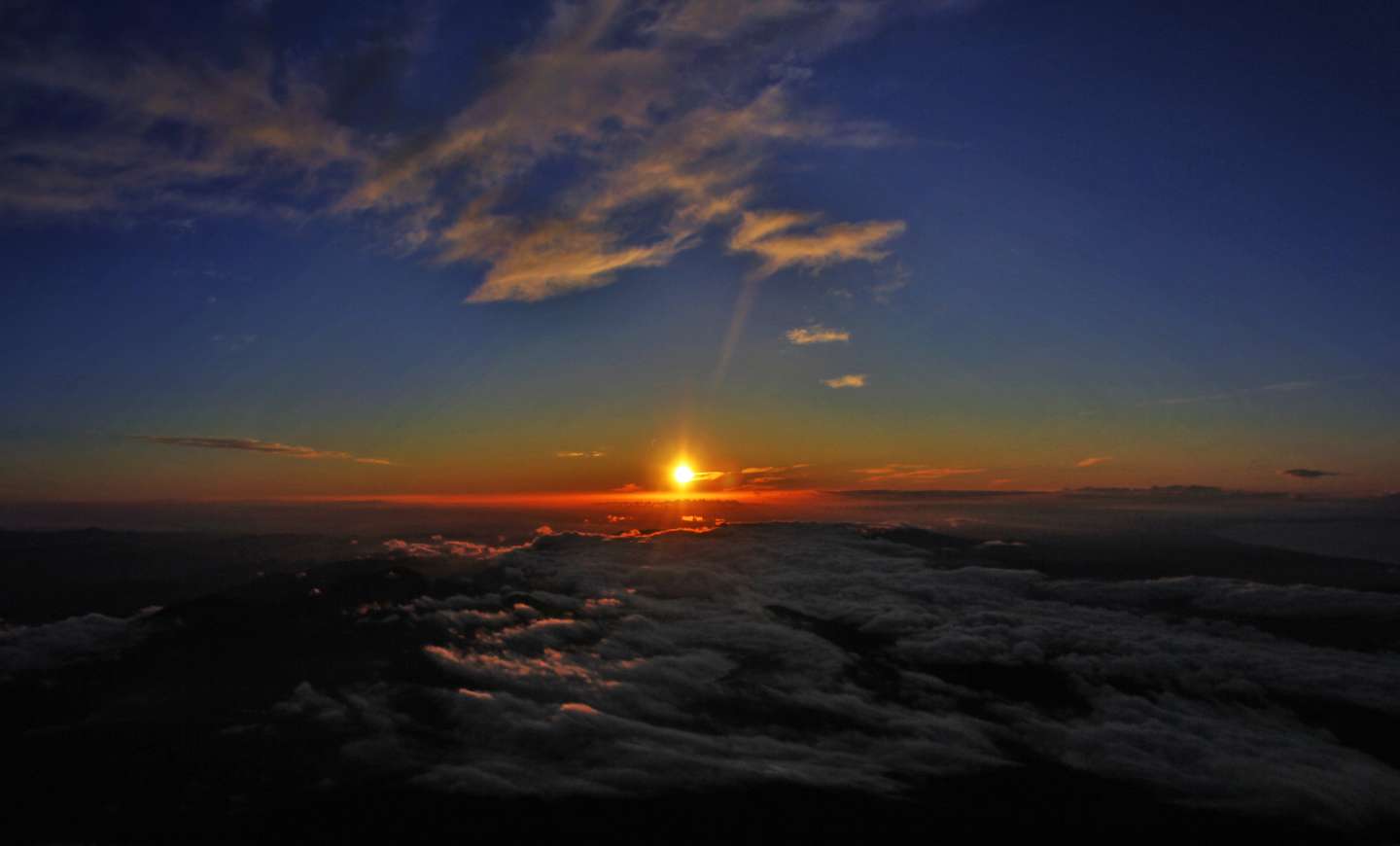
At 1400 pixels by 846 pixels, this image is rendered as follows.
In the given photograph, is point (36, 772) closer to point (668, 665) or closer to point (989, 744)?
point (668, 665)

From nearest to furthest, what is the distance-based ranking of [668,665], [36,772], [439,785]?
1. [439,785]
2. [36,772]
3. [668,665]

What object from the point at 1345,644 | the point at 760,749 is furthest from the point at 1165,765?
the point at 1345,644

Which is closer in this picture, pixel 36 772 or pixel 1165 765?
pixel 1165 765

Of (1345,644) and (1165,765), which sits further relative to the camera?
(1345,644)

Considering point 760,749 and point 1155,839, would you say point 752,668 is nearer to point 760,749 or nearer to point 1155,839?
point 760,749

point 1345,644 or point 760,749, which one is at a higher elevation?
point 760,749

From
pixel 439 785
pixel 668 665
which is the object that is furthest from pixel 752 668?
pixel 439 785

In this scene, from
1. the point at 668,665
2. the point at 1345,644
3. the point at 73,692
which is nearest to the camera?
the point at 668,665

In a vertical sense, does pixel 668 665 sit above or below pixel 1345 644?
above

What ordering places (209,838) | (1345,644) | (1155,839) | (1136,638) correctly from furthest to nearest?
(1345,644)
(1136,638)
(209,838)
(1155,839)
